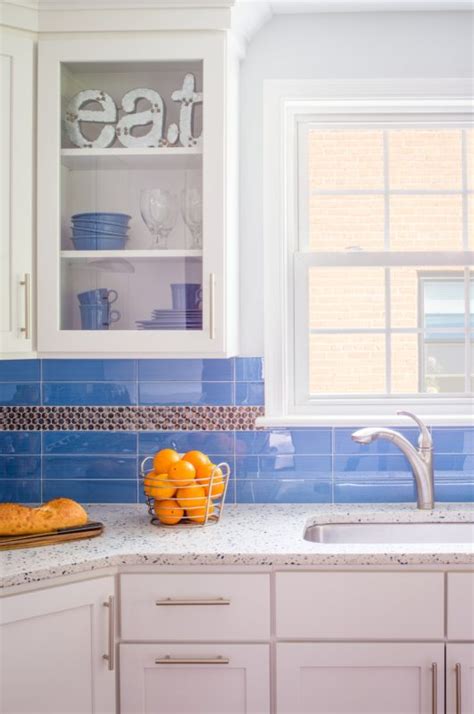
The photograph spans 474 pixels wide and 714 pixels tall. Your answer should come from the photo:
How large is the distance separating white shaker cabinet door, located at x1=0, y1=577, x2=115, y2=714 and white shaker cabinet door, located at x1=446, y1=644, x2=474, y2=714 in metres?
0.85

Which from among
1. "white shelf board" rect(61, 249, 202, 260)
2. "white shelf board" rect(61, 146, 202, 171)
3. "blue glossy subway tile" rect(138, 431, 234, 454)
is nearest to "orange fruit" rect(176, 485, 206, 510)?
"blue glossy subway tile" rect(138, 431, 234, 454)

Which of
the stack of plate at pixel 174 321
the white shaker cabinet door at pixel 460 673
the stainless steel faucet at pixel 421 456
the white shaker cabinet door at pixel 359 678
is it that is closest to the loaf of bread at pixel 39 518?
the stack of plate at pixel 174 321

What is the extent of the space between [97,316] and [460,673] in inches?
54.1

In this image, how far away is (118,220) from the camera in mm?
2125

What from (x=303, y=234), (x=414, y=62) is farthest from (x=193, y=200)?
(x=414, y=62)

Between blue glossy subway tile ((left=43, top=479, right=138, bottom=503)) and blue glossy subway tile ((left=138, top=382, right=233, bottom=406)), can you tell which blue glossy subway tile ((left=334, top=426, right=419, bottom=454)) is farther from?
blue glossy subway tile ((left=43, top=479, right=138, bottom=503))

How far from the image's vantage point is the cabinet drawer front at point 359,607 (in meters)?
1.80

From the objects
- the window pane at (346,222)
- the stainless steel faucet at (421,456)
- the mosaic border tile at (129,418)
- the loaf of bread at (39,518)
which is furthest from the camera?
the window pane at (346,222)

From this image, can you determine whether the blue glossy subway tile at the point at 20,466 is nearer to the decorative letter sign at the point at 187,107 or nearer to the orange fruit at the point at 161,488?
the orange fruit at the point at 161,488

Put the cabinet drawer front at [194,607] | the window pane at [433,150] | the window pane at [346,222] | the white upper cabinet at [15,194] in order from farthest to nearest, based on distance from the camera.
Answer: the window pane at [346,222] < the window pane at [433,150] < the white upper cabinet at [15,194] < the cabinet drawer front at [194,607]

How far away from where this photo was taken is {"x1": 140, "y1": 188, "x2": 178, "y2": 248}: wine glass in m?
2.12

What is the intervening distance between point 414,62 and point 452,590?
1712mm

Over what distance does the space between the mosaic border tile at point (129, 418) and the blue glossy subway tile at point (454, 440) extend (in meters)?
0.61

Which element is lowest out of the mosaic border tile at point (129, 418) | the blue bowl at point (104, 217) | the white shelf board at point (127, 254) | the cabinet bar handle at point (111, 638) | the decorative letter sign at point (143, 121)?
the cabinet bar handle at point (111, 638)
